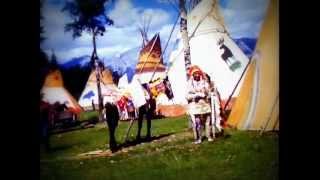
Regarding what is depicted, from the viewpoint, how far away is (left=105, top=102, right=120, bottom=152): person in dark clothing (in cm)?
311

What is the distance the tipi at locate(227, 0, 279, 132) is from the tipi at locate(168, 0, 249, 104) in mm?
80

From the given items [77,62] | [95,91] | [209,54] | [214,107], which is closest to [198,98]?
[214,107]

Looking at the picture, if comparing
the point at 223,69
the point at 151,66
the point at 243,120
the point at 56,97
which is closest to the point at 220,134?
the point at 243,120

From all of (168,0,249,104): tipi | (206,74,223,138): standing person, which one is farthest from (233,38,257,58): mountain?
(206,74,223,138): standing person

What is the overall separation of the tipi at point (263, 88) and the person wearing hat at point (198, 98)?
17 cm

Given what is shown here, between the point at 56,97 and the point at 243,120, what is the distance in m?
1.19

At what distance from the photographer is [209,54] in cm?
313

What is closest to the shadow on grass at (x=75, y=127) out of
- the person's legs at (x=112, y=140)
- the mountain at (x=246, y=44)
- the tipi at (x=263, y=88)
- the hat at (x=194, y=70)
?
the person's legs at (x=112, y=140)

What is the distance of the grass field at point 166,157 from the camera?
307cm

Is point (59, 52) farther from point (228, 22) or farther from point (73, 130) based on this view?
→ point (228, 22)

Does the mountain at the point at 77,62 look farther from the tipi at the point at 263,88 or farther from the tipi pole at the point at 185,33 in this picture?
the tipi at the point at 263,88

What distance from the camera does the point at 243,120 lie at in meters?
3.15

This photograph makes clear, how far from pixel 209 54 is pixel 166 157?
0.70 metres

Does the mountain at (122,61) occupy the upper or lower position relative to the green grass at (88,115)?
upper
